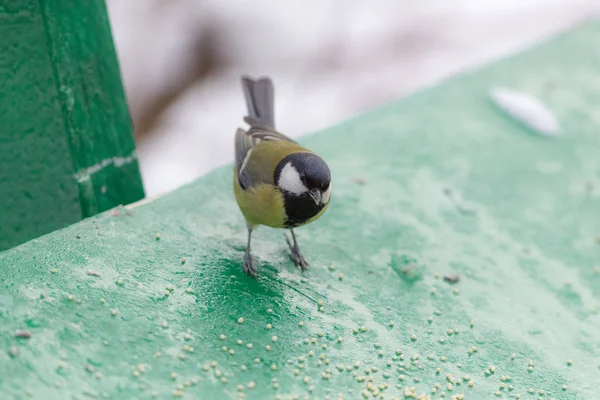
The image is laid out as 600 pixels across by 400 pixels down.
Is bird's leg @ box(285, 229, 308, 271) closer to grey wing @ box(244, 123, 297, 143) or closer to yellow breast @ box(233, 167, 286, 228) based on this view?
yellow breast @ box(233, 167, 286, 228)

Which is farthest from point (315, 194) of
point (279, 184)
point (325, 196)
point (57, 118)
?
point (57, 118)

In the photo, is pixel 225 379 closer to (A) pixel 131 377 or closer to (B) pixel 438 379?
(A) pixel 131 377

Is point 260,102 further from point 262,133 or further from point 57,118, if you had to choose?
point 57,118

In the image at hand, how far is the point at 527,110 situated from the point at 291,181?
2.34m

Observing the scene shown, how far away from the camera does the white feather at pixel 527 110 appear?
174 inches

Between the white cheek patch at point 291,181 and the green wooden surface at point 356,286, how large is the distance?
393mm

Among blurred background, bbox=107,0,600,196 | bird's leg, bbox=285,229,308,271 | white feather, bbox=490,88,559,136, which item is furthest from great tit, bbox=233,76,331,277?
blurred background, bbox=107,0,600,196

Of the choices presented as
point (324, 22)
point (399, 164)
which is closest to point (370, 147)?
point (399, 164)

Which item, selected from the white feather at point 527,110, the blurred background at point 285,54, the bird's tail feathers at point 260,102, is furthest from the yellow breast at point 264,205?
the blurred background at point 285,54

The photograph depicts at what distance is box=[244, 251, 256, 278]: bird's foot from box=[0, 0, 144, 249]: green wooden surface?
817mm

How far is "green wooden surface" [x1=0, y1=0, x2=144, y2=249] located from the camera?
300 centimetres

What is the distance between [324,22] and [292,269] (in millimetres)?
6409

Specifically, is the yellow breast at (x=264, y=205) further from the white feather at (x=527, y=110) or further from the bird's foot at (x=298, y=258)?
the white feather at (x=527, y=110)

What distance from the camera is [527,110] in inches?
176
